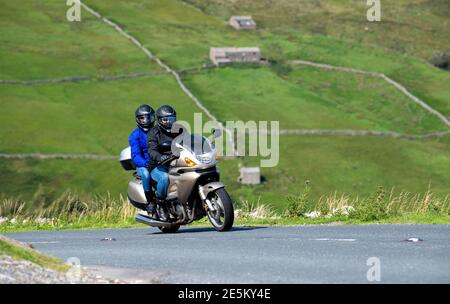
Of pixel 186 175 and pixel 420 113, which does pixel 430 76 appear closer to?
pixel 420 113

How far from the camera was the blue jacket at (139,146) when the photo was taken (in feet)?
67.1

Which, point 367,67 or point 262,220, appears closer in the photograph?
point 262,220

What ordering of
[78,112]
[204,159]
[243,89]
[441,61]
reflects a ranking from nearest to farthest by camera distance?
[204,159]
[78,112]
[243,89]
[441,61]

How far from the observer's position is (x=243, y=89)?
408 ft

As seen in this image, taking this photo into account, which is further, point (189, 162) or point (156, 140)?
point (156, 140)

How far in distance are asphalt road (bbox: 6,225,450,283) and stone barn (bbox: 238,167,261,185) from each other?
72.7 metres

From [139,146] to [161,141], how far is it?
2.85 feet

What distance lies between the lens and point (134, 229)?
2289 cm

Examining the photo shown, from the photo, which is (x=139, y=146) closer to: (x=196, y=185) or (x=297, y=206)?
(x=196, y=185)

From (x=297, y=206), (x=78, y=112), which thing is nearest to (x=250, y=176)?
(x=78, y=112)

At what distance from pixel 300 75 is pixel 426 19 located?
42807 mm

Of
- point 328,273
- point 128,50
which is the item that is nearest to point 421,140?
point 128,50

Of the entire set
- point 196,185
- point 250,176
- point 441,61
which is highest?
point 196,185

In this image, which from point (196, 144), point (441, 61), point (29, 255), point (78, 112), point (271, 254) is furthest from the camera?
point (441, 61)
